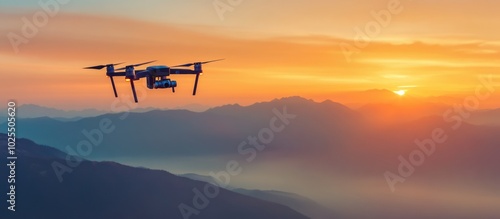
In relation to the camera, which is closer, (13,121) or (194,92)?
(194,92)

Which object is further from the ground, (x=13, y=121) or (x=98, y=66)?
(x=13, y=121)


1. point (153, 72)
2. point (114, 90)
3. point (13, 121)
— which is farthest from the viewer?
point (13, 121)

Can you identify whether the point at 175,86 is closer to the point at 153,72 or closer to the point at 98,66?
the point at 153,72

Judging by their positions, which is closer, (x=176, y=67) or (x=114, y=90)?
(x=114, y=90)

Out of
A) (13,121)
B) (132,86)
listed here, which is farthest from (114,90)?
(13,121)

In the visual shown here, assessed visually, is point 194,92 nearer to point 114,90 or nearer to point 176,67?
point 176,67

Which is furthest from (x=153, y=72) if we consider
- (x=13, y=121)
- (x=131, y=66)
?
(x=13, y=121)

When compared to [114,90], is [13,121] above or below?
above

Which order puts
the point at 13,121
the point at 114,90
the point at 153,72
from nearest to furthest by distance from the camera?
the point at 114,90
the point at 153,72
the point at 13,121
